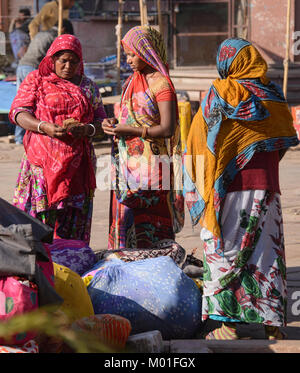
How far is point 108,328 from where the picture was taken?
9.50 ft

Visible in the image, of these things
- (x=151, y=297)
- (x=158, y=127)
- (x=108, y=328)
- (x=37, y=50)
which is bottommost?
(x=151, y=297)

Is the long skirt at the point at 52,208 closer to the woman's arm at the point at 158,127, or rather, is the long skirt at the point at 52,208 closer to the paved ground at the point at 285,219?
the woman's arm at the point at 158,127

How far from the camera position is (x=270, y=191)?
3.67m

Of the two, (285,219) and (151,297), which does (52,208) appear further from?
(285,219)

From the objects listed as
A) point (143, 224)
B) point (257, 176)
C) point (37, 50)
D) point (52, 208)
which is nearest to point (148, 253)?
point (143, 224)

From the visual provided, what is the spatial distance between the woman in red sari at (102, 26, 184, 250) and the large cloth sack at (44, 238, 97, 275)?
50 cm

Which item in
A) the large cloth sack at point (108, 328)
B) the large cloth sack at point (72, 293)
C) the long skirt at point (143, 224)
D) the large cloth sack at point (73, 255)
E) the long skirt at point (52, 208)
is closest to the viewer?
the large cloth sack at point (108, 328)

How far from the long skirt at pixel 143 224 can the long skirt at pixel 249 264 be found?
0.84 m

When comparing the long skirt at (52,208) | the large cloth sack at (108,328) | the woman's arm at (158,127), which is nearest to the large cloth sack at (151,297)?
the large cloth sack at (108,328)

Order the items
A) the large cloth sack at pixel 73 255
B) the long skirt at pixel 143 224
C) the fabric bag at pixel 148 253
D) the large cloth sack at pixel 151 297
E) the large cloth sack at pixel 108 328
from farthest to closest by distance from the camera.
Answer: the long skirt at pixel 143 224, the fabric bag at pixel 148 253, the large cloth sack at pixel 73 255, the large cloth sack at pixel 151 297, the large cloth sack at pixel 108 328

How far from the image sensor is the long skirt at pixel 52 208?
4.41 meters

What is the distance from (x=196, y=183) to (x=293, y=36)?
1011 centimetres

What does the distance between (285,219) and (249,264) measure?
3.06 metres

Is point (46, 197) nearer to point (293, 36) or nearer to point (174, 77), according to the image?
point (174, 77)
